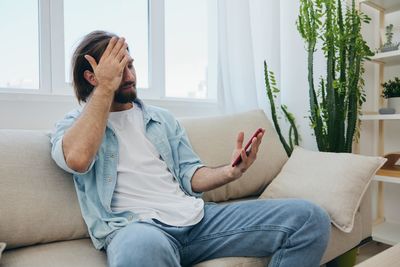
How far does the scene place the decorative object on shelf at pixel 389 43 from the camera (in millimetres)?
1934

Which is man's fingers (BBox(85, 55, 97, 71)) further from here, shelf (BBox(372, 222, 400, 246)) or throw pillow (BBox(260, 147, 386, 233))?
shelf (BBox(372, 222, 400, 246))

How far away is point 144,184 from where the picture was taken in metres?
1.19

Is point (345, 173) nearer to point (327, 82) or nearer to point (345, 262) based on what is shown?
point (345, 262)

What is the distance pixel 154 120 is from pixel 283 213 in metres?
0.58

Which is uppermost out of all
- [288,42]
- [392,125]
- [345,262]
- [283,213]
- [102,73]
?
[288,42]

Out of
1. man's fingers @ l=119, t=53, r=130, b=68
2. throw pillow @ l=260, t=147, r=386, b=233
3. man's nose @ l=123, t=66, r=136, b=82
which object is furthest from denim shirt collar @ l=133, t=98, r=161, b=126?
throw pillow @ l=260, t=147, r=386, b=233

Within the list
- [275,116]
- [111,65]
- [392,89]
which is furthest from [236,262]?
[392,89]

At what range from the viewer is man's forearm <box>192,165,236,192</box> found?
4.01 feet

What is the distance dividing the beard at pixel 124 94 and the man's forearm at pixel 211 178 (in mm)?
371

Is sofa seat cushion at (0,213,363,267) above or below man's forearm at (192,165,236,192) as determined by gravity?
below

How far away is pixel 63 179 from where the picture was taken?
4.01 ft

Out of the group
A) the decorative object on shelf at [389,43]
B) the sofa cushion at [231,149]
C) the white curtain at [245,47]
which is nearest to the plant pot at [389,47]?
the decorative object on shelf at [389,43]

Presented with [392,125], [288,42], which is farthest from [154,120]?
[392,125]

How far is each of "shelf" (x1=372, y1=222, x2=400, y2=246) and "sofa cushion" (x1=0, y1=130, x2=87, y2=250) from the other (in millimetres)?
1599
